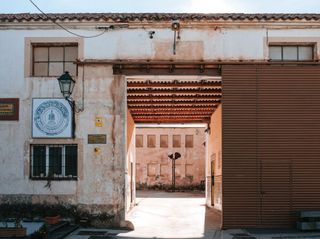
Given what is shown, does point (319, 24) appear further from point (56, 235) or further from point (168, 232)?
point (56, 235)

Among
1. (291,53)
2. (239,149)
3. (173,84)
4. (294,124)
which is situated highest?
(291,53)

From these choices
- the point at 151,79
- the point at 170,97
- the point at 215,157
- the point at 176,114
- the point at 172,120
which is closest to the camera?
the point at 151,79

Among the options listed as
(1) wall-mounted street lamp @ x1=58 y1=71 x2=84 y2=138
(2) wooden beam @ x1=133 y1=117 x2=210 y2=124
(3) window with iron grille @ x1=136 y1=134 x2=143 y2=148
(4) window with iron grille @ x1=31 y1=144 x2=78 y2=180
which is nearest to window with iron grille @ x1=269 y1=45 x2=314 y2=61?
(1) wall-mounted street lamp @ x1=58 y1=71 x2=84 y2=138

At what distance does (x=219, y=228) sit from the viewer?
1612 centimetres

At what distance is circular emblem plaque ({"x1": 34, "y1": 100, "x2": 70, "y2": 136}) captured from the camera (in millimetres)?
15773

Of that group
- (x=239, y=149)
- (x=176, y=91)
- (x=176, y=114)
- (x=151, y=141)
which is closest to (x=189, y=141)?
(x=151, y=141)

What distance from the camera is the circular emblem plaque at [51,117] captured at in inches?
621

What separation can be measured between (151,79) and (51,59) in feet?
10.1

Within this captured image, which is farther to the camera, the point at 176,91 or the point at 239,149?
the point at 176,91

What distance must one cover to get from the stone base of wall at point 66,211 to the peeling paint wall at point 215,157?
618cm

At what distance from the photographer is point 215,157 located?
2258 cm

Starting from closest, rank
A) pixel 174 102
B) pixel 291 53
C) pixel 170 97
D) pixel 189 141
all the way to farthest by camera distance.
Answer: pixel 291 53, pixel 170 97, pixel 174 102, pixel 189 141

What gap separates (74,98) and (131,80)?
71.8 inches

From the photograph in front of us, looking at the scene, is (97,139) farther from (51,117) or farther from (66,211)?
(66,211)
